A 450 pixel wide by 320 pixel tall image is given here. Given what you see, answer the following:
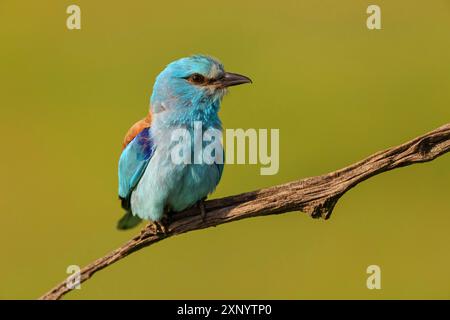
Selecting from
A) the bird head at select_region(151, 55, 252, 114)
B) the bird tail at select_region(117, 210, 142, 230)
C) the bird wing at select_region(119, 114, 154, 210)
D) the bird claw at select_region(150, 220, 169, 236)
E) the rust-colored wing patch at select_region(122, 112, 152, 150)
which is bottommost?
the bird claw at select_region(150, 220, 169, 236)

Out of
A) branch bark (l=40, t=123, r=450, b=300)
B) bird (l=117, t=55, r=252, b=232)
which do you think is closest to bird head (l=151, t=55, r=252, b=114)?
bird (l=117, t=55, r=252, b=232)

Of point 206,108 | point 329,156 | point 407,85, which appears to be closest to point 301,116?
point 329,156

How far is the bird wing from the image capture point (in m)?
6.10

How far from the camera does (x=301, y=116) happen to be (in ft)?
34.1

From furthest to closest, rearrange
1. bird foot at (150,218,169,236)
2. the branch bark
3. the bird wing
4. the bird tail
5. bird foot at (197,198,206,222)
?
the bird tail → the bird wing → bird foot at (150,218,169,236) → bird foot at (197,198,206,222) → the branch bark

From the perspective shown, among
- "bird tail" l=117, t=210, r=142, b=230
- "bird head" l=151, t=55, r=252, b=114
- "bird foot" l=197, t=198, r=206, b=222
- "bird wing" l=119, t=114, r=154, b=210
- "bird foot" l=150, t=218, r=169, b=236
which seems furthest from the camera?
"bird tail" l=117, t=210, r=142, b=230

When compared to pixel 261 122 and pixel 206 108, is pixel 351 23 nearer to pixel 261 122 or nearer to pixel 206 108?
pixel 261 122

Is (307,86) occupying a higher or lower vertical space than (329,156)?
higher

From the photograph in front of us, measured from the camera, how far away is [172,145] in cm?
596

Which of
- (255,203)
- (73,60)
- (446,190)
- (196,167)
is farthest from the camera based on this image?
(73,60)

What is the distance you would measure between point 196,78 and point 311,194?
150 cm

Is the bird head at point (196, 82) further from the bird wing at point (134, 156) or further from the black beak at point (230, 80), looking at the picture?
the bird wing at point (134, 156)

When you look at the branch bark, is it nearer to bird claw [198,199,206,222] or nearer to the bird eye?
bird claw [198,199,206,222]

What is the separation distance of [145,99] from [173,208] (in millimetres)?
4665
